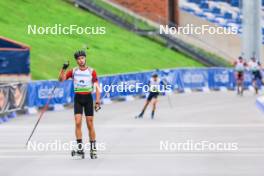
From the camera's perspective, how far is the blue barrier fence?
3403 cm

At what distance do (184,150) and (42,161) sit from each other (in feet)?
11.1

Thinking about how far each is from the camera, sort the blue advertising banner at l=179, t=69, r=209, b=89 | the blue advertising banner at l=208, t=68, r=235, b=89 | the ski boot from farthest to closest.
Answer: the blue advertising banner at l=208, t=68, r=235, b=89
the blue advertising banner at l=179, t=69, r=209, b=89
the ski boot

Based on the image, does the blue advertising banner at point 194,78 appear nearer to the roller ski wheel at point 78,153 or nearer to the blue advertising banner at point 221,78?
the blue advertising banner at point 221,78

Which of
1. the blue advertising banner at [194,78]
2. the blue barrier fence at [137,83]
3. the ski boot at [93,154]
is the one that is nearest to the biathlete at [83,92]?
the ski boot at [93,154]

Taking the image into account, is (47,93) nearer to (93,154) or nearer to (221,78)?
(93,154)

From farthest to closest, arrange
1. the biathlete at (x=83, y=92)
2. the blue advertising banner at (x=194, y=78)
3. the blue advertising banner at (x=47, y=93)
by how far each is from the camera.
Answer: the blue advertising banner at (x=194, y=78), the blue advertising banner at (x=47, y=93), the biathlete at (x=83, y=92)

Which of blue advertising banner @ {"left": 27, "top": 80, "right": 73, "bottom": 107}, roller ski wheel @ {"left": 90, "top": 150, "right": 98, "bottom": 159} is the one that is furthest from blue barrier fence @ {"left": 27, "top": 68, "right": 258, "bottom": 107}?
roller ski wheel @ {"left": 90, "top": 150, "right": 98, "bottom": 159}

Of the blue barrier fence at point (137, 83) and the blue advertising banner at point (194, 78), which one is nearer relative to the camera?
the blue barrier fence at point (137, 83)

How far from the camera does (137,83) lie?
140 ft

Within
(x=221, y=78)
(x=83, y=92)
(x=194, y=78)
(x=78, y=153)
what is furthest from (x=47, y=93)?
(x=221, y=78)

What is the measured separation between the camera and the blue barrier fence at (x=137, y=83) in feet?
112

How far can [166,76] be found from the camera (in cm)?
4656

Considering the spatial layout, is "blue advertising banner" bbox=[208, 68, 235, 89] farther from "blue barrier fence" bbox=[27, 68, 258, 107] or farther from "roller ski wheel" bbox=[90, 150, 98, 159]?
"roller ski wheel" bbox=[90, 150, 98, 159]

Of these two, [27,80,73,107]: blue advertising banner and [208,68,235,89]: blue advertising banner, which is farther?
[208,68,235,89]: blue advertising banner
